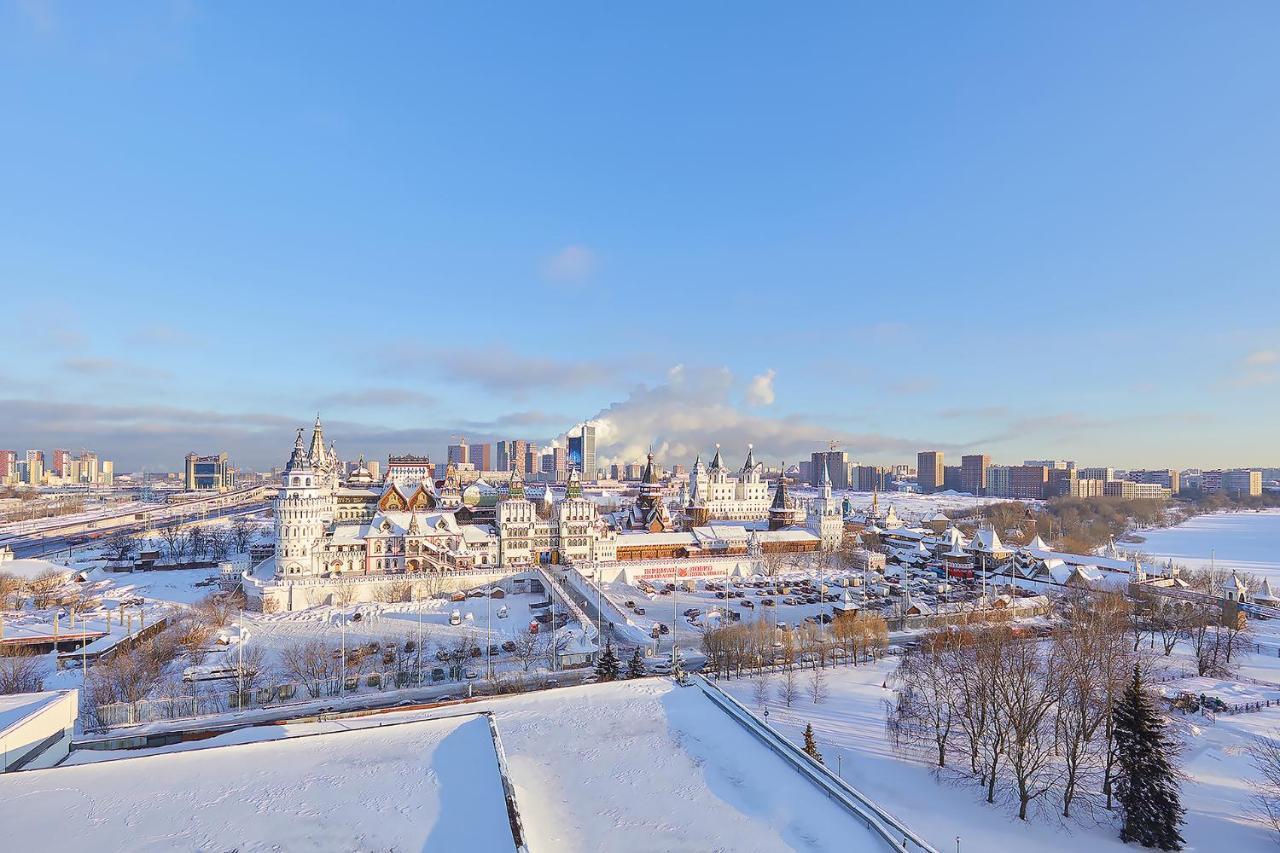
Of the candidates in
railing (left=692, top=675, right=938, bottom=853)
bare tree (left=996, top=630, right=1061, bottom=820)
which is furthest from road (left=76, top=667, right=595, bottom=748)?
bare tree (left=996, top=630, right=1061, bottom=820)

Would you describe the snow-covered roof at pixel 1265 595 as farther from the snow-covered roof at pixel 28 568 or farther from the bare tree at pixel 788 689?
the snow-covered roof at pixel 28 568

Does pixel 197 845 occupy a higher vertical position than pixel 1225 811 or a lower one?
higher

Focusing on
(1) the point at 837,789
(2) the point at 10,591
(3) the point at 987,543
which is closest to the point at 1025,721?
(1) the point at 837,789

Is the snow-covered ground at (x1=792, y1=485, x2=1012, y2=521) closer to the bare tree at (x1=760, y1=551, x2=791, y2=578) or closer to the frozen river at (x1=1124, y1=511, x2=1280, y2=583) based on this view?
the frozen river at (x1=1124, y1=511, x2=1280, y2=583)

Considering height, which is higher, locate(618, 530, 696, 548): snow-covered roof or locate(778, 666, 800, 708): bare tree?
locate(618, 530, 696, 548): snow-covered roof

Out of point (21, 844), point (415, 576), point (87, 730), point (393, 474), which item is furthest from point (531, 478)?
point (21, 844)

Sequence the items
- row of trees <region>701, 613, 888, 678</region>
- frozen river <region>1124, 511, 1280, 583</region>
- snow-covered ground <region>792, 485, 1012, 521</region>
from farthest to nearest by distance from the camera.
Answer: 1. snow-covered ground <region>792, 485, 1012, 521</region>
2. frozen river <region>1124, 511, 1280, 583</region>
3. row of trees <region>701, 613, 888, 678</region>

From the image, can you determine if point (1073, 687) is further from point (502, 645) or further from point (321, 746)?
point (502, 645)
